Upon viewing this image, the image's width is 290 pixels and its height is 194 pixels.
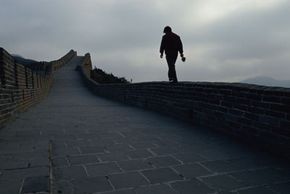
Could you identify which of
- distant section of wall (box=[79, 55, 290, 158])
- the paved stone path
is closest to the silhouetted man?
distant section of wall (box=[79, 55, 290, 158])

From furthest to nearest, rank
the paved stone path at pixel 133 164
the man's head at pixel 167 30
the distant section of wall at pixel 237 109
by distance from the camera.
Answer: the man's head at pixel 167 30, the distant section of wall at pixel 237 109, the paved stone path at pixel 133 164

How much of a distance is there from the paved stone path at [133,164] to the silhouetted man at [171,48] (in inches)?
113

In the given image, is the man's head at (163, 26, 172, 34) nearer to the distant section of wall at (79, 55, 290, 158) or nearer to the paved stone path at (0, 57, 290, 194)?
the distant section of wall at (79, 55, 290, 158)

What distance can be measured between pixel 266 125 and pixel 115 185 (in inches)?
90.6

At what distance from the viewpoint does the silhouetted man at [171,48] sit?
27.0 feet

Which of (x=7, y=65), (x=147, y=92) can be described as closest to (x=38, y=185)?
(x=7, y=65)

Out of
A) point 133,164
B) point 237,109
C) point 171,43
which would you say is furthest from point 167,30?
point 133,164

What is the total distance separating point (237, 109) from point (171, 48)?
365 cm

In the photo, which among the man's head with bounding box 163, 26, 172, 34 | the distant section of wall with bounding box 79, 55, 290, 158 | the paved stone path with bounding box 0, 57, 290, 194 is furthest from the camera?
the man's head with bounding box 163, 26, 172, 34

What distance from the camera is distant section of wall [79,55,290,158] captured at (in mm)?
4031

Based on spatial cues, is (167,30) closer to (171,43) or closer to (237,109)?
(171,43)

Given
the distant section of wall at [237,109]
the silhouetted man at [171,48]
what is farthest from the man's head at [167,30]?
the distant section of wall at [237,109]

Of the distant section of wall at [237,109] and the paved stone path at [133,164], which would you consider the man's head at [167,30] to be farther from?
the paved stone path at [133,164]

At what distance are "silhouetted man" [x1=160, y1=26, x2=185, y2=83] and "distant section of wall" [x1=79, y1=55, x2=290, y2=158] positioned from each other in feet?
1.12
